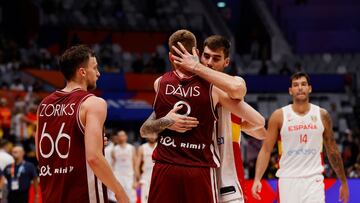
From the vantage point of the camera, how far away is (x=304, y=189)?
8.05m

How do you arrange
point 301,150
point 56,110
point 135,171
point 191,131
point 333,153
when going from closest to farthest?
1. point 56,110
2. point 191,131
3. point 301,150
4. point 333,153
5. point 135,171

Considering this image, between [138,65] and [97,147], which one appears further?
[138,65]

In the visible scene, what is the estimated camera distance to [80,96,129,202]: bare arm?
4.98 meters

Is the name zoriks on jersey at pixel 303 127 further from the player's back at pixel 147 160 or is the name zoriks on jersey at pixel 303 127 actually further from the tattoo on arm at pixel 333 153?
the player's back at pixel 147 160

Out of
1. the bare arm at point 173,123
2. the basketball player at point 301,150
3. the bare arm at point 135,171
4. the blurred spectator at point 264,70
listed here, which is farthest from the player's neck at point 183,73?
the blurred spectator at point 264,70

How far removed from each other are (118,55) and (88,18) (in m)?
3.10

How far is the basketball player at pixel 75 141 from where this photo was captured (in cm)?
503

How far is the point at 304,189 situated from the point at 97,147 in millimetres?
3708

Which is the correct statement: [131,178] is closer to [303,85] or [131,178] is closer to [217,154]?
[303,85]

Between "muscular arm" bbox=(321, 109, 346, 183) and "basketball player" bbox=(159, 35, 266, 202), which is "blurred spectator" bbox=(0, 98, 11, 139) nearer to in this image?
"muscular arm" bbox=(321, 109, 346, 183)

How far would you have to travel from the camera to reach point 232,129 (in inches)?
235

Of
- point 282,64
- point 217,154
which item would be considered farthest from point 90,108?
point 282,64

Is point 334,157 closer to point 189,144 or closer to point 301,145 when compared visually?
point 301,145

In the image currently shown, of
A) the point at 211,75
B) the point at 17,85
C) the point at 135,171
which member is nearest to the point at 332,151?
the point at 211,75
